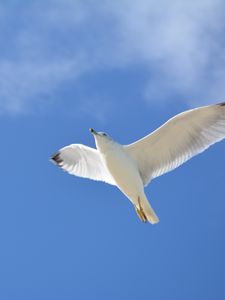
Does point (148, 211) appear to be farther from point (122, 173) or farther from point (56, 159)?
point (56, 159)

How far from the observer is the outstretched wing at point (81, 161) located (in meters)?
16.6

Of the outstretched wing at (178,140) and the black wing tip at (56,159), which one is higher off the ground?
the black wing tip at (56,159)

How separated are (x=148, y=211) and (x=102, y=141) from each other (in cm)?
137

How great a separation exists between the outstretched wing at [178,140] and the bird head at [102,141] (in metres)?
0.36

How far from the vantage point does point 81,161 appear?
16.8m

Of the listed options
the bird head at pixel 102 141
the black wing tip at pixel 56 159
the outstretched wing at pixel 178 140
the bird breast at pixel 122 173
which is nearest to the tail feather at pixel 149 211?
the bird breast at pixel 122 173

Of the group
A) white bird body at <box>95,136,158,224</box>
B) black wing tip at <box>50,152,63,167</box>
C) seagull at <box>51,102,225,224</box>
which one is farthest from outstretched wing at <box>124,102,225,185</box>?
black wing tip at <box>50,152,63,167</box>

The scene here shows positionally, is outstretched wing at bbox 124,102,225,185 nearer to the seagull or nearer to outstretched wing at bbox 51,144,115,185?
the seagull

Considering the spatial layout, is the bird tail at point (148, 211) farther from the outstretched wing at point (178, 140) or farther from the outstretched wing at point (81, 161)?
the outstretched wing at point (81, 161)

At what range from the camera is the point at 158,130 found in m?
15.7

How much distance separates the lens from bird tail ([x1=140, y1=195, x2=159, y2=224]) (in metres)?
15.5

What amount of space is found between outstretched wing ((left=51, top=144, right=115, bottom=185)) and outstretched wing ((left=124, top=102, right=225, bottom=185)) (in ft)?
2.54

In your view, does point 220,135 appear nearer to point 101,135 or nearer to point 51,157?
point 101,135

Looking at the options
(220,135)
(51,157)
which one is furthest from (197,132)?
(51,157)
